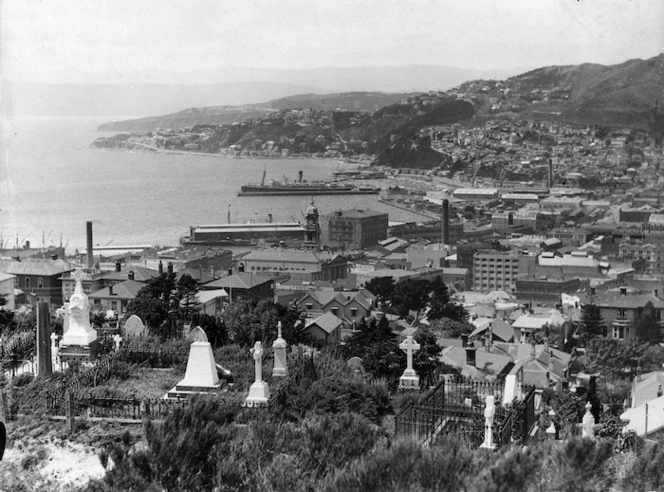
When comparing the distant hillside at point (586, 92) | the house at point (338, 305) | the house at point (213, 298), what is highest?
the distant hillside at point (586, 92)

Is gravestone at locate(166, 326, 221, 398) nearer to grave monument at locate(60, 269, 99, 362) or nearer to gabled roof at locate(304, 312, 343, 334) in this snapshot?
grave monument at locate(60, 269, 99, 362)

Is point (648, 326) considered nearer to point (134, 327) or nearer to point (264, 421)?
point (134, 327)

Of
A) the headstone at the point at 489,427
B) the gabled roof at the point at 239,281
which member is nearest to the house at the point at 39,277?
the gabled roof at the point at 239,281

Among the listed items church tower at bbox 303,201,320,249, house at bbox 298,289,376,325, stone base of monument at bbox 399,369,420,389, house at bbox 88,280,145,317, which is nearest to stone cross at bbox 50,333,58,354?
stone base of monument at bbox 399,369,420,389

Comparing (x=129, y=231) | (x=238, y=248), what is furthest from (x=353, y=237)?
(x=129, y=231)

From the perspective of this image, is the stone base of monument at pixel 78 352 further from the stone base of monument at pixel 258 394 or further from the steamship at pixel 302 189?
the steamship at pixel 302 189

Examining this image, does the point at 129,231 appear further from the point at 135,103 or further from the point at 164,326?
the point at 135,103

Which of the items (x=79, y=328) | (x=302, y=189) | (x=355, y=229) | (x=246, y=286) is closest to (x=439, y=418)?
(x=79, y=328)
